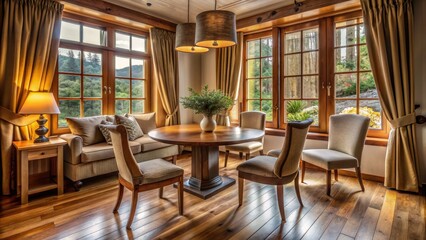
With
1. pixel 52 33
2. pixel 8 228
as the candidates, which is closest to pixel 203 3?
pixel 52 33

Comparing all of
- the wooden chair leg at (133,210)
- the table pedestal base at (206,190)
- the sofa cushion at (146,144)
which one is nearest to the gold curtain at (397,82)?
the table pedestal base at (206,190)

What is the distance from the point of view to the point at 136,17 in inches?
158

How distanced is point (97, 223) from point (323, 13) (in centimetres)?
394

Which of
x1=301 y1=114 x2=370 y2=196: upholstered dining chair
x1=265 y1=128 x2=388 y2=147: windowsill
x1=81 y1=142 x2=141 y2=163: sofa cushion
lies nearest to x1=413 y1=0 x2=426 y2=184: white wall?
x1=265 y1=128 x2=388 y2=147: windowsill

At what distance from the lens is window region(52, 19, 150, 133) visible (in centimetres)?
356

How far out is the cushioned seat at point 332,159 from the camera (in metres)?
2.79

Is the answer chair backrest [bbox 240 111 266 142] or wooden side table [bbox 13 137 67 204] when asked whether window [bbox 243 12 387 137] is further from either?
wooden side table [bbox 13 137 67 204]

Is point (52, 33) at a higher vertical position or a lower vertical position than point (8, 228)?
higher

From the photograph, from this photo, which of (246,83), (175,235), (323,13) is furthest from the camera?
(246,83)

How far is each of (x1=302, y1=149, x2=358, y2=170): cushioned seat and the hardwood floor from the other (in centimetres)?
34

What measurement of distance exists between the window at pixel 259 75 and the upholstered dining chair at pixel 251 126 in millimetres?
636

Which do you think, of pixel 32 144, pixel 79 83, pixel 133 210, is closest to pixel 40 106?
pixel 32 144

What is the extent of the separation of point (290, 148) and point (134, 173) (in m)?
1.38

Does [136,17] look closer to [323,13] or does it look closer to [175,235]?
[323,13]
